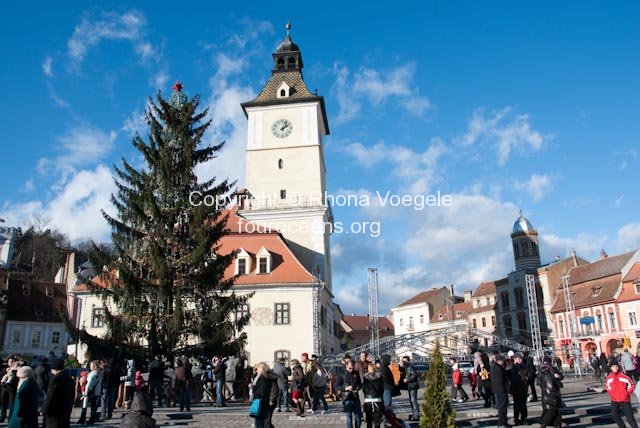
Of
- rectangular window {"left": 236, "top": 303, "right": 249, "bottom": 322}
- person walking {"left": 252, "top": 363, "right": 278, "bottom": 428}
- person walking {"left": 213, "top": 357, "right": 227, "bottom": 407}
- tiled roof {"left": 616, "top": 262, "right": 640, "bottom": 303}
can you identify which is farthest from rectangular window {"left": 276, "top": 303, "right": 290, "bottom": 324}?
tiled roof {"left": 616, "top": 262, "right": 640, "bottom": 303}

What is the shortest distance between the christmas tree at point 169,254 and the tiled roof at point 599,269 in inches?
1644

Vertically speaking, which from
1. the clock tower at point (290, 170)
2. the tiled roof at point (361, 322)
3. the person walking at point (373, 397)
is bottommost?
the person walking at point (373, 397)

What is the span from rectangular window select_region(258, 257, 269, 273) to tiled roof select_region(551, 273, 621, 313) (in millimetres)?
31917

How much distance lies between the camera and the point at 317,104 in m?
41.6

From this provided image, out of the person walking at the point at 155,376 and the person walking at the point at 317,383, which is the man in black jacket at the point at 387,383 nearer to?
the person walking at the point at 317,383

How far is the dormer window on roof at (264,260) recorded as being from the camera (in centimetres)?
3238

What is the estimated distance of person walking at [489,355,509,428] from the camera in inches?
440

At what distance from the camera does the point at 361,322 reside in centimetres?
10662

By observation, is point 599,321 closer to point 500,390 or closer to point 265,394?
point 500,390

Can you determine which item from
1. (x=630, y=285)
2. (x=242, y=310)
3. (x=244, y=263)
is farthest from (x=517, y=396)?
(x=630, y=285)

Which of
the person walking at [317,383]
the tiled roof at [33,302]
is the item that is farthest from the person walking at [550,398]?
the tiled roof at [33,302]

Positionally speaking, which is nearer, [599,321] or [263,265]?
[263,265]

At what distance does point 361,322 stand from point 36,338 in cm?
6731

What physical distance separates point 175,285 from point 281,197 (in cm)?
2134
